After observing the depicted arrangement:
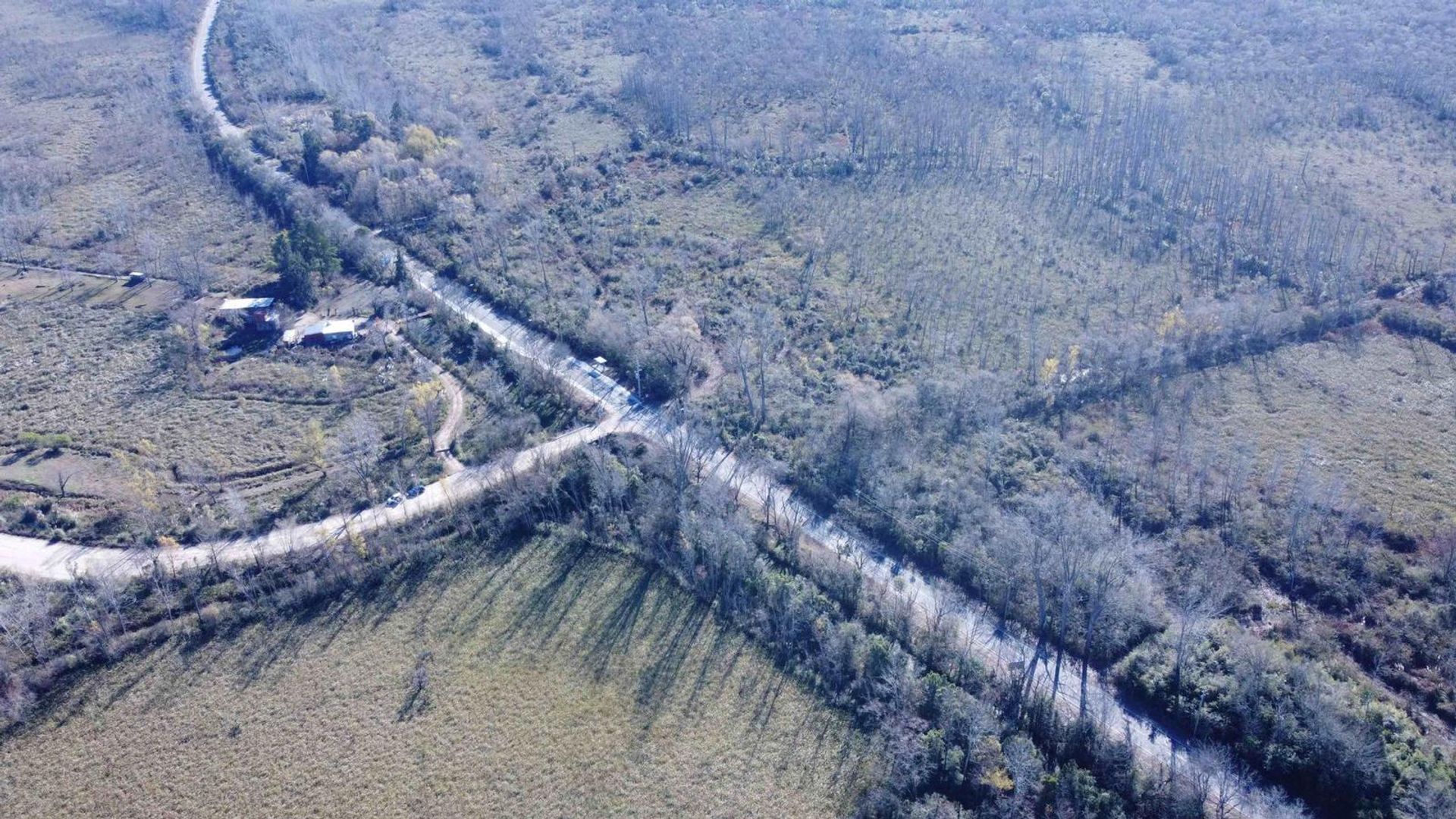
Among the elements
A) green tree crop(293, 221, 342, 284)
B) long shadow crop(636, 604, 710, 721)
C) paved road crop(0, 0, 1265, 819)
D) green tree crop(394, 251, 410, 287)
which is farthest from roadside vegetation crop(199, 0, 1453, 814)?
long shadow crop(636, 604, 710, 721)

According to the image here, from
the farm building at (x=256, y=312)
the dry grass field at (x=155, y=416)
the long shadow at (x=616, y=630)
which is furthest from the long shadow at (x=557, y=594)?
the farm building at (x=256, y=312)

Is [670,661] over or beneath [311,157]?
beneath

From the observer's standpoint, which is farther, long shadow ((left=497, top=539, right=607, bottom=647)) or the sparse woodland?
long shadow ((left=497, top=539, right=607, bottom=647))

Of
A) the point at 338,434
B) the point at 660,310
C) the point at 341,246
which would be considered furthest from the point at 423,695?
the point at 341,246

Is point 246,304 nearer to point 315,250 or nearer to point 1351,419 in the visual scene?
point 315,250

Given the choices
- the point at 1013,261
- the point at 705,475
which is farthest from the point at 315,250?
the point at 1013,261

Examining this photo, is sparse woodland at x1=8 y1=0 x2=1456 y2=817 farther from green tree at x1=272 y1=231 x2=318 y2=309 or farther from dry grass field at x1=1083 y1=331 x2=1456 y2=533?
green tree at x1=272 y1=231 x2=318 y2=309

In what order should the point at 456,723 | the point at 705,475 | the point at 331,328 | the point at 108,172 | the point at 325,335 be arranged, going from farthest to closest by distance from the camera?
the point at 108,172 < the point at 331,328 < the point at 325,335 < the point at 705,475 < the point at 456,723
